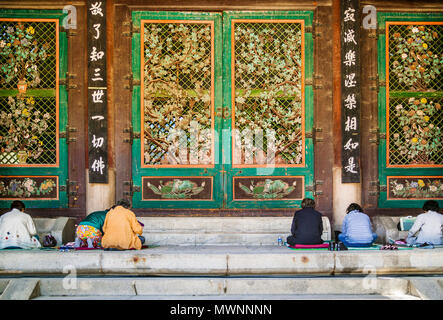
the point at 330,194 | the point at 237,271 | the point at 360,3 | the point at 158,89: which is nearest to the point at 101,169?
the point at 158,89

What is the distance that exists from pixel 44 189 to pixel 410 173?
6.69 m

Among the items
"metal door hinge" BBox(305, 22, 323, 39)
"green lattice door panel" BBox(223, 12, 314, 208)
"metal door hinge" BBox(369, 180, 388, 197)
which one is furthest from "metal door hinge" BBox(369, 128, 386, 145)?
"metal door hinge" BBox(305, 22, 323, 39)

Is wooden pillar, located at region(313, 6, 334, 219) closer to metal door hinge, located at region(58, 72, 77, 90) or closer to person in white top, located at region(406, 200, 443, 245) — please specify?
person in white top, located at region(406, 200, 443, 245)

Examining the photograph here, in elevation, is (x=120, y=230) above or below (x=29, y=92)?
below

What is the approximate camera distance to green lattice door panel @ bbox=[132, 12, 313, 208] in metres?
7.70

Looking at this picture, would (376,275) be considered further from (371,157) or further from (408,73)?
(408,73)

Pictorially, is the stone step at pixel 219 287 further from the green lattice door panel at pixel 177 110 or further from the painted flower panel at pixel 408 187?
the painted flower panel at pixel 408 187

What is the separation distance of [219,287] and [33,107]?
4.82 metres

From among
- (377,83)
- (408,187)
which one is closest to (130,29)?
(377,83)

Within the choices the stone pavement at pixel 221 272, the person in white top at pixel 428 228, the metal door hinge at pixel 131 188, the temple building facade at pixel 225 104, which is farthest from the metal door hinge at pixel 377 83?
the metal door hinge at pixel 131 188

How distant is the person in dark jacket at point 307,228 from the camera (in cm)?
652

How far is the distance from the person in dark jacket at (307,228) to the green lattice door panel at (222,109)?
109cm

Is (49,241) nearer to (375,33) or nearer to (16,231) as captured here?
(16,231)

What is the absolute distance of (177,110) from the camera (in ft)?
25.3
